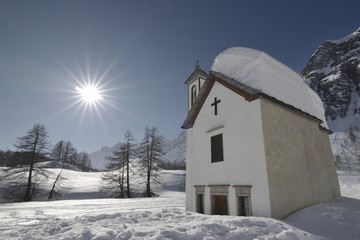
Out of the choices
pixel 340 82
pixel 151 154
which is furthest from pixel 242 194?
pixel 340 82

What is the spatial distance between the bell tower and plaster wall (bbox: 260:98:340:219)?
7625mm

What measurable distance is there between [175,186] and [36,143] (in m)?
22.8

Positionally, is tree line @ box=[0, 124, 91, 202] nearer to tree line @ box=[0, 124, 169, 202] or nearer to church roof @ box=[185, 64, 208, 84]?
tree line @ box=[0, 124, 169, 202]

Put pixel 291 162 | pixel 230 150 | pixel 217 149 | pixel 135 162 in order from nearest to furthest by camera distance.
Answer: pixel 291 162, pixel 230 150, pixel 217 149, pixel 135 162

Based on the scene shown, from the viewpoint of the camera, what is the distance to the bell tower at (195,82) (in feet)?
56.3

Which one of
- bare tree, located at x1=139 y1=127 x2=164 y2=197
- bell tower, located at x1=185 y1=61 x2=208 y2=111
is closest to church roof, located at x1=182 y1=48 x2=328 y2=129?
bell tower, located at x1=185 y1=61 x2=208 y2=111

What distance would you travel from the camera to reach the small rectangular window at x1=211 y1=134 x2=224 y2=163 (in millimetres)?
11586

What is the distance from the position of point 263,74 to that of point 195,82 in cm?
711

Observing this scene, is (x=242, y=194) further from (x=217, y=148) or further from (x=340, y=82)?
(x=340, y=82)

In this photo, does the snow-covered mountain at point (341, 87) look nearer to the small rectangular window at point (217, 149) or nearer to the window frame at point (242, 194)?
the small rectangular window at point (217, 149)

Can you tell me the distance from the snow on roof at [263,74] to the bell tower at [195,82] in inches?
128

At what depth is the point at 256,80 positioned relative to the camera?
35.4 feet

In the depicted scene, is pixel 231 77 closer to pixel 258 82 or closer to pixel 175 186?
pixel 258 82

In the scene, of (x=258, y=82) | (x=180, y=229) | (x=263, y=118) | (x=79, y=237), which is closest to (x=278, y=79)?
(x=258, y=82)
